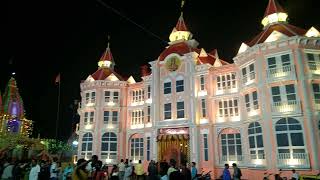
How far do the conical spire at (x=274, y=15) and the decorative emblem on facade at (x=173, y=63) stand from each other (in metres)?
10.6

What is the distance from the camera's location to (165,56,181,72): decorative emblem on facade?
32938 millimetres

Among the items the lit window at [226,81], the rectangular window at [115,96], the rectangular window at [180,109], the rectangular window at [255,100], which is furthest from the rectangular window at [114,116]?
the rectangular window at [255,100]

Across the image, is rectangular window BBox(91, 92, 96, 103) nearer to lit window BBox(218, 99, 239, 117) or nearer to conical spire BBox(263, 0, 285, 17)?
lit window BBox(218, 99, 239, 117)

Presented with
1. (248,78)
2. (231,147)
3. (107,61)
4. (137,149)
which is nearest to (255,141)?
(231,147)

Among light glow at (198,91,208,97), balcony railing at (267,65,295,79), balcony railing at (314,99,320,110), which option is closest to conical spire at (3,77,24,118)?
light glow at (198,91,208,97)

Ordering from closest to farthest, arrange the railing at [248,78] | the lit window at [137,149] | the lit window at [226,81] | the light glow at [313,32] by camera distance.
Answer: the light glow at [313,32] < the railing at [248,78] < the lit window at [226,81] < the lit window at [137,149]

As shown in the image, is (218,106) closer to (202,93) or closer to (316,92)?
(202,93)

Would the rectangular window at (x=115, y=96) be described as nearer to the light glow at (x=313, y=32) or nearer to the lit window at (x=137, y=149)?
the lit window at (x=137, y=149)

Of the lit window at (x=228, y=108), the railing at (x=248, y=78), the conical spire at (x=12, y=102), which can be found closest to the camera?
the railing at (x=248, y=78)

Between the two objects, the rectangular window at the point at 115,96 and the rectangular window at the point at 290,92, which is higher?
the rectangular window at the point at 115,96

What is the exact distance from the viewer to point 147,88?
3562cm

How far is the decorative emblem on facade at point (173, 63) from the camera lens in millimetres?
32938

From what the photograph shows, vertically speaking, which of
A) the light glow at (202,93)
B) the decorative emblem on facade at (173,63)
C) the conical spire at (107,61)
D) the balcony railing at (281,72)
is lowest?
the light glow at (202,93)

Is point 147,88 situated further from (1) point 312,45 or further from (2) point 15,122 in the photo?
(2) point 15,122
